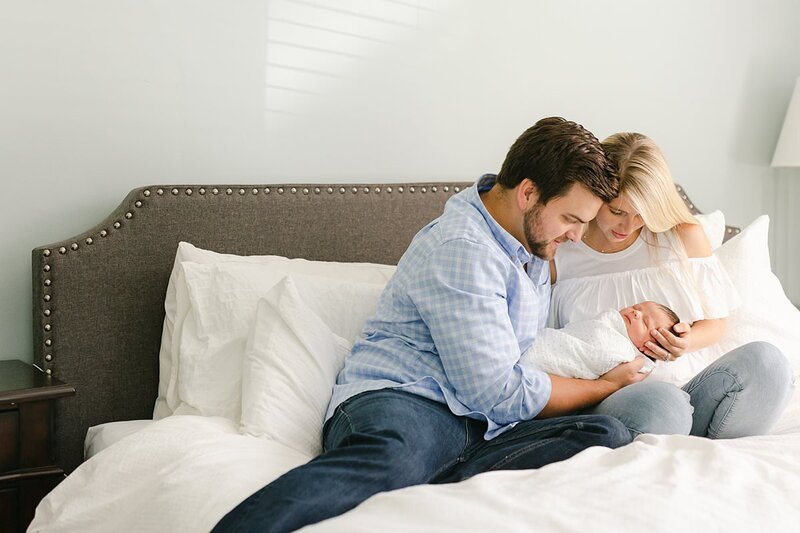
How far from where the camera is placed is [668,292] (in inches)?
89.2

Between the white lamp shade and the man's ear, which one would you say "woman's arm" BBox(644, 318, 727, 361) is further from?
the white lamp shade

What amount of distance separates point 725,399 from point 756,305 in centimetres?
66

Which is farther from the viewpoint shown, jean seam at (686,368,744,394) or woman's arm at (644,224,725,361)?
woman's arm at (644,224,725,361)

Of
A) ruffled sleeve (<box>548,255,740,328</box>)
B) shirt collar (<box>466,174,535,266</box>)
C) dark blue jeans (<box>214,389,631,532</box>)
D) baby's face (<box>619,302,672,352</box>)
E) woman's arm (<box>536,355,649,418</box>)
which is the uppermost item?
shirt collar (<box>466,174,535,266</box>)

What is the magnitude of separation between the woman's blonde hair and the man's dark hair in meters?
0.24

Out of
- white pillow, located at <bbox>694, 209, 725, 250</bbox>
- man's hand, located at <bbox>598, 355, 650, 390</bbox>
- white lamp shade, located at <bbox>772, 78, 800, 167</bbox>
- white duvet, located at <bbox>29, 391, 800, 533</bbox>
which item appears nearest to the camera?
white duvet, located at <bbox>29, 391, 800, 533</bbox>

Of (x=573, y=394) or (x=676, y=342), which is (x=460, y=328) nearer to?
(x=573, y=394)

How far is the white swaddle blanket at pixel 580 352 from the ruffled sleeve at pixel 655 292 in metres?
0.21

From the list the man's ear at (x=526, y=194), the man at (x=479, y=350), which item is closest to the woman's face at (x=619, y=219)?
the man at (x=479, y=350)

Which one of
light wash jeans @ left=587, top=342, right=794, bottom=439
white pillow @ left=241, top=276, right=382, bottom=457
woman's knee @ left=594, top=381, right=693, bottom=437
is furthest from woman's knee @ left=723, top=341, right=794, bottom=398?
white pillow @ left=241, top=276, right=382, bottom=457

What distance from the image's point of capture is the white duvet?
1.27 m

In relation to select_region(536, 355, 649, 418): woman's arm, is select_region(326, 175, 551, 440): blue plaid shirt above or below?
above

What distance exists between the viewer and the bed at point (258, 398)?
133 centimetres

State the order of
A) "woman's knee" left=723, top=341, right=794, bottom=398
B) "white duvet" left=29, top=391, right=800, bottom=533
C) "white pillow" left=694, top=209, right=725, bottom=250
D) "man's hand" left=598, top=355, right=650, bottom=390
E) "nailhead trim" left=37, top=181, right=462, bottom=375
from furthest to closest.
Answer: "white pillow" left=694, top=209, right=725, bottom=250
"nailhead trim" left=37, top=181, right=462, bottom=375
"man's hand" left=598, top=355, right=650, bottom=390
"woman's knee" left=723, top=341, right=794, bottom=398
"white duvet" left=29, top=391, right=800, bottom=533
